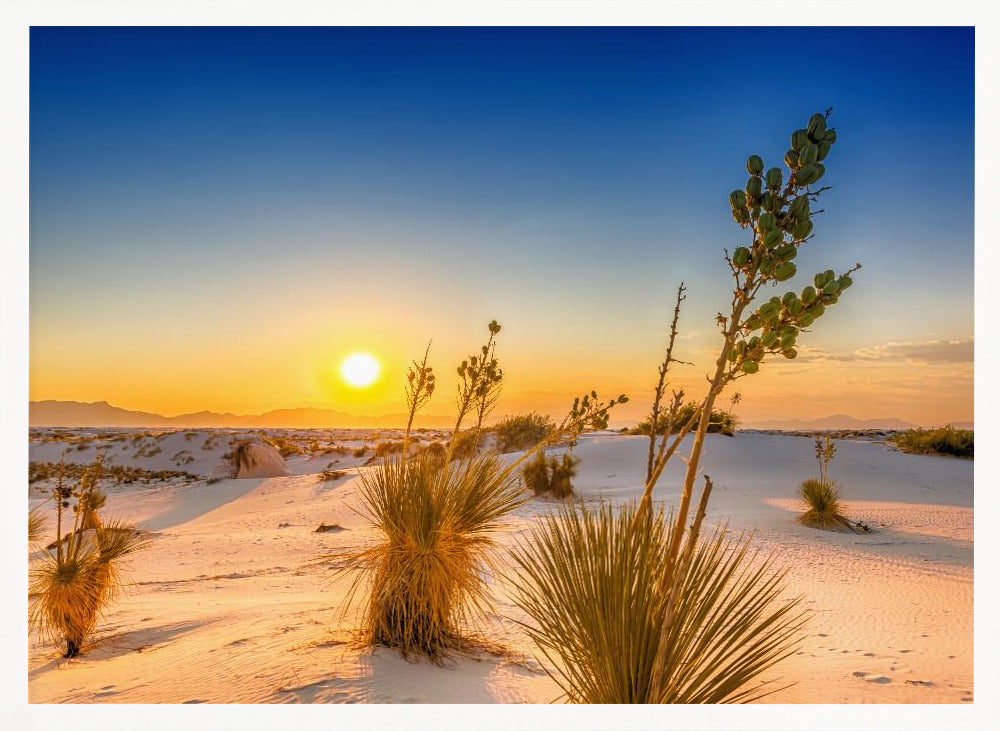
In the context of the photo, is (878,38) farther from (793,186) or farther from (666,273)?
(793,186)

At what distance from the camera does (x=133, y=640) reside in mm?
3992

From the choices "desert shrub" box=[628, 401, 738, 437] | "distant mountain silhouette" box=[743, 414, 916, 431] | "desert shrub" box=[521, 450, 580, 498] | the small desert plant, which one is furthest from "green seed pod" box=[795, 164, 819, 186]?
"desert shrub" box=[521, 450, 580, 498]

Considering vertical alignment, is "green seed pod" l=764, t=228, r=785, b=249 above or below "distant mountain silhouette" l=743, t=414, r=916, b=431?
above

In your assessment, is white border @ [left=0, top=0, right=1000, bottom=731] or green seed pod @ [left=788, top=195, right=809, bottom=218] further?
white border @ [left=0, top=0, right=1000, bottom=731]

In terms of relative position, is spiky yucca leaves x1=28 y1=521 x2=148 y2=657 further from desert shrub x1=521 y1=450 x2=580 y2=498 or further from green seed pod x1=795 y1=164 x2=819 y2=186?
desert shrub x1=521 y1=450 x2=580 y2=498

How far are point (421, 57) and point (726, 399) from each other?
316 centimetres

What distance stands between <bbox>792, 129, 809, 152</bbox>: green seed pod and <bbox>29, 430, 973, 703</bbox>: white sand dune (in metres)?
2.25

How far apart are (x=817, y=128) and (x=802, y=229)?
31cm

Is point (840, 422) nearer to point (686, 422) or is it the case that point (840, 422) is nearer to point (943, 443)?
point (686, 422)

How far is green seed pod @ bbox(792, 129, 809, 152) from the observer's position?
1.51 m

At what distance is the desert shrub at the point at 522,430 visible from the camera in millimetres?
3472

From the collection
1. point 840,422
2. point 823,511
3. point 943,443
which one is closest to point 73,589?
point 823,511
